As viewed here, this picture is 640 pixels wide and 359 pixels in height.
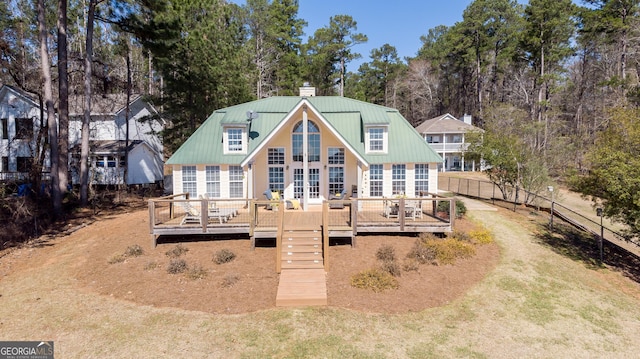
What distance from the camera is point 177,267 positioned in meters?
10.7

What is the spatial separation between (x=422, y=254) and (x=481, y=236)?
386cm

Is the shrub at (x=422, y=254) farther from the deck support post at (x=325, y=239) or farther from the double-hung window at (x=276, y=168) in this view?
→ the double-hung window at (x=276, y=168)

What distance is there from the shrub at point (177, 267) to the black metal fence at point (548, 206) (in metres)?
15.8

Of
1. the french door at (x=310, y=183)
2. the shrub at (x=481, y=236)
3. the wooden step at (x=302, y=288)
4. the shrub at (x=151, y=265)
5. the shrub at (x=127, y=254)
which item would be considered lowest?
the wooden step at (x=302, y=288)

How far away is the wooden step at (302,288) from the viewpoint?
29.0 feet

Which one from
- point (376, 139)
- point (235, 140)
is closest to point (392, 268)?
point (376, 139)

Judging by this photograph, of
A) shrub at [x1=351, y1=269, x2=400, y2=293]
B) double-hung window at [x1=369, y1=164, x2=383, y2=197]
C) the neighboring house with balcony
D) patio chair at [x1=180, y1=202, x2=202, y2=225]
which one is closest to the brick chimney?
the neighboring house with balcony

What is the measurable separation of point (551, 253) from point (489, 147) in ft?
30.5

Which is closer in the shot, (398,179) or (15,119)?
(398,179)

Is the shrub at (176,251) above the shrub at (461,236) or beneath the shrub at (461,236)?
beneath

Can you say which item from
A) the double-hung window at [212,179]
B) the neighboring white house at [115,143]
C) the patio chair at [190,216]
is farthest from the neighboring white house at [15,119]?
the patio chair at [190,216]

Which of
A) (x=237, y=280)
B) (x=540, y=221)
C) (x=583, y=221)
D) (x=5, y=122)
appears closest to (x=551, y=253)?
(x=540, y=221)

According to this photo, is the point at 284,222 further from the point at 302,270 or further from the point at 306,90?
the point at 306,90

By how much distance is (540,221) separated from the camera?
1730cm
